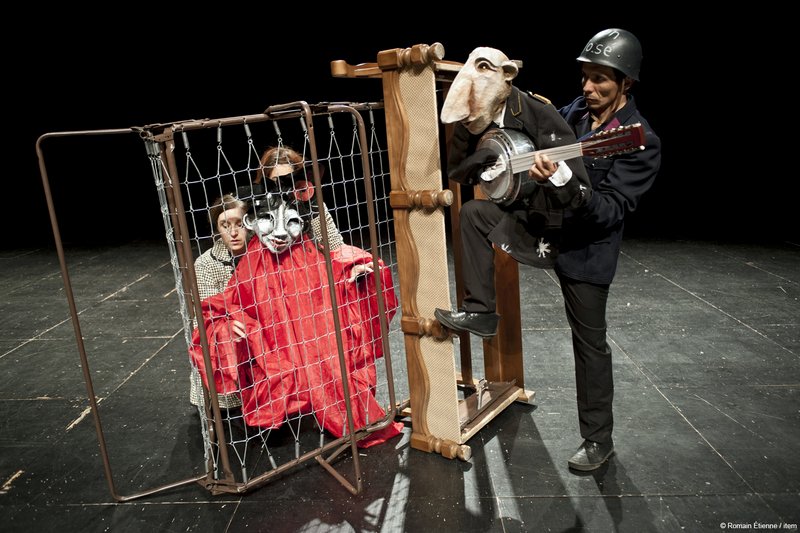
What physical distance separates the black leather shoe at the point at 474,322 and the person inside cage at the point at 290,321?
0.94 ft

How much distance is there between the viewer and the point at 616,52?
5.05 feet

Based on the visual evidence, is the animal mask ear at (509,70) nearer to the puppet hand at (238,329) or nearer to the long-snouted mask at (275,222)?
the long-snouted mask at (275,222)

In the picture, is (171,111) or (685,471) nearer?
(685,471)

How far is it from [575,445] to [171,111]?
5.64 meters

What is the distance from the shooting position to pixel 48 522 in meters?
1.67

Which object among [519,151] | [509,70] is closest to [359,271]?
[519,151]

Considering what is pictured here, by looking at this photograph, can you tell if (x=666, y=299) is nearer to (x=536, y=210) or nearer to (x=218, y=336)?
(x=536, y=210)

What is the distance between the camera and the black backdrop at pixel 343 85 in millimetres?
5117

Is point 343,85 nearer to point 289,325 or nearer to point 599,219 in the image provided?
point 289,325

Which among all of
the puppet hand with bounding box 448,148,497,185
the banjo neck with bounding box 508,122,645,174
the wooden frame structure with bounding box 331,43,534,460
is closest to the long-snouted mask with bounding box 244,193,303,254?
the wooden frame structure with bounding box 331,43,534,460

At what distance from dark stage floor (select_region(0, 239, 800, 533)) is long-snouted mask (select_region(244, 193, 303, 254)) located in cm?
76

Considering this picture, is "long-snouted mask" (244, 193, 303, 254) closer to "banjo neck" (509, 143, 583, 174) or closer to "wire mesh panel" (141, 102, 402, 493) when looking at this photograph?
"wire mesh panel" (141, 102, 402, 493)

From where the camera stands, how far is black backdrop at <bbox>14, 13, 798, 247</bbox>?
5117 millimetres

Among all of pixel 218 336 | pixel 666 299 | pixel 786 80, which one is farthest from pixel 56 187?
pixel 786 80
